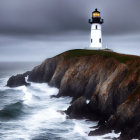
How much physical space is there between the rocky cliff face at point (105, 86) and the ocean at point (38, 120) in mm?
1802

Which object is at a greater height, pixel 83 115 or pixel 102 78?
pixel 102 78

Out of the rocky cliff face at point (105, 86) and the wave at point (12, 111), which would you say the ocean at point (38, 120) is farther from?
the rocky cliff face at point (105, 86)

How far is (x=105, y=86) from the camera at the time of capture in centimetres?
3512

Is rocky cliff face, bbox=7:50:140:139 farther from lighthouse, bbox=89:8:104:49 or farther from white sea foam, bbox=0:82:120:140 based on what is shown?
lighthouse, bbox=89:8:104:49

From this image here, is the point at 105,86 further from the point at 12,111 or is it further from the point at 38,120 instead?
the point at 12,111

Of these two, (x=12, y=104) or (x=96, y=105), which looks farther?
(x=12, y=104)

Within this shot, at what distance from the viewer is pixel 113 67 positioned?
133 feet

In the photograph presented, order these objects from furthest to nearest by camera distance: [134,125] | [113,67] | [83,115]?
[113,67] → [83,115] → [134,125]

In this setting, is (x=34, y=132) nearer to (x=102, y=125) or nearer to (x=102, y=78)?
(x=102, y=125)

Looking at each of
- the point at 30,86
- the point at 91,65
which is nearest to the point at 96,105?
the point at 91,65

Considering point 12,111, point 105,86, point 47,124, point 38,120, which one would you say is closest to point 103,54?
point 105,86

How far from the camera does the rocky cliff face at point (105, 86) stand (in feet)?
91.4

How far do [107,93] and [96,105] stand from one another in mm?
2176

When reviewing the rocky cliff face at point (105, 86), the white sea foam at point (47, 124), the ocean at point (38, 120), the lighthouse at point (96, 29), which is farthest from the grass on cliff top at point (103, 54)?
the white sea foam at point (47, 124)
